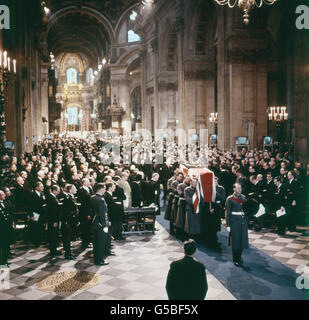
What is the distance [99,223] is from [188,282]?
437cm

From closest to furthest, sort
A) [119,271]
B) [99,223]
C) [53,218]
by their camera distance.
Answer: [119,271] < [99,223] < [53,218]

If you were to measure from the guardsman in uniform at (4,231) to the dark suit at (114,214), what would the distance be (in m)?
2.33

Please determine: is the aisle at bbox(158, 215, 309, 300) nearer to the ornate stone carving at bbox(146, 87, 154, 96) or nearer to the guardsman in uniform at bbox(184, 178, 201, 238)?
the guardsman in uniform at bbox(184, 178, 201, 238)

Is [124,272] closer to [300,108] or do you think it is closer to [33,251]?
[33,251]

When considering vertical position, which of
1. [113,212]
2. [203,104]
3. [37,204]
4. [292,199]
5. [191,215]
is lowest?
[191,215]

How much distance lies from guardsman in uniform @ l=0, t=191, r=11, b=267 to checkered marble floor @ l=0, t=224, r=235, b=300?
28 centimetres

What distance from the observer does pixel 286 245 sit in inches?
385

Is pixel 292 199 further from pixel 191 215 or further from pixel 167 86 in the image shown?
pixel 167 86

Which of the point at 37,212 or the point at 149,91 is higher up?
the point at 149,91

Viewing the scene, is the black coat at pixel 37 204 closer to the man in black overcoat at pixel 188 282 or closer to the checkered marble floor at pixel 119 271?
the checkered marble floor at pixel 119 271

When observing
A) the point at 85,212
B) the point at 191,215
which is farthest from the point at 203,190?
the point at 85,212

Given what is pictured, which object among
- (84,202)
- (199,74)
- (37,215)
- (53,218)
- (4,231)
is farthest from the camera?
(199,74)

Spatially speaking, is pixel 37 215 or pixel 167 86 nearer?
pixel 37 215
